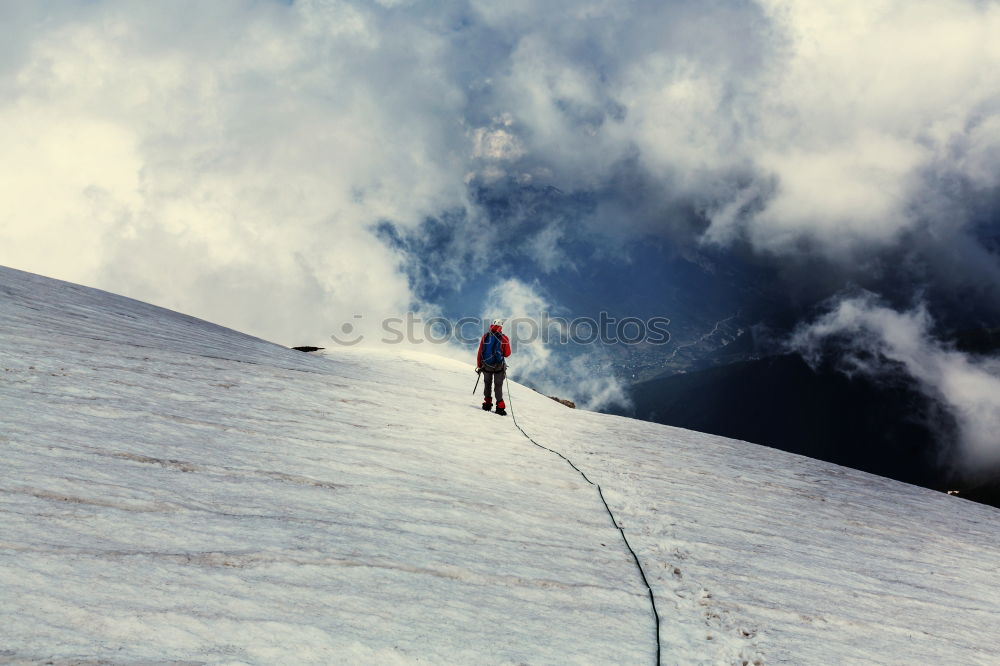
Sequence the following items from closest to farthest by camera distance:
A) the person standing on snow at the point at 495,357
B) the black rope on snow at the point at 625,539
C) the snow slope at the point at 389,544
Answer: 1. the snow slope at the point at 389,544
2. the black rope on snow at the point at 625,539
3. the person standing on snow at the point at 495,357

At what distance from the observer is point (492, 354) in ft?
39.2

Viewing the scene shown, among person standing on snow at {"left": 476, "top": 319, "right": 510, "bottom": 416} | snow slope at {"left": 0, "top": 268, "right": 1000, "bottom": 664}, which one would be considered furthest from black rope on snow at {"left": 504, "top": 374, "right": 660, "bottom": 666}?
person standing on snow at {"left": 476, "top": 319, "right": 510, "bottom": 416}

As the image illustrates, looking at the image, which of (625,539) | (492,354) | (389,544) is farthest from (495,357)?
(389,544)

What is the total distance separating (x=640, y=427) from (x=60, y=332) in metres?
11.8

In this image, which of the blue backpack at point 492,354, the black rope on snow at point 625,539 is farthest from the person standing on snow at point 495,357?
the black rope on snow at point 625,539

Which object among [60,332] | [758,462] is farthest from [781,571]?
[60,332]

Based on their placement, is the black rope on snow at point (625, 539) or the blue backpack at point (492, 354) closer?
the black rope on snow at point (625, 539)

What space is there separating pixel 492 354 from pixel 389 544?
7483mm

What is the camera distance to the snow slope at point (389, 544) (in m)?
3.36

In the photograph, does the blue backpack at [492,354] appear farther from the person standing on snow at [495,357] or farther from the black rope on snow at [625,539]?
the black rope on snow at [625,539]

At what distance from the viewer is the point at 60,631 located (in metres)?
2.93

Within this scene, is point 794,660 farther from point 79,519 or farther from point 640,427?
point 640,427

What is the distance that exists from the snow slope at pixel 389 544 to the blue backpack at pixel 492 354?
2014 mm

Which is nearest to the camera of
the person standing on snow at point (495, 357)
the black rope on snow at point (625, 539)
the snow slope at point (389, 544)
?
the snow slope at point (389, 544)
